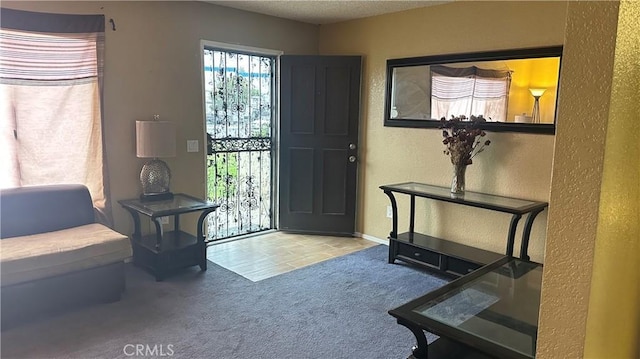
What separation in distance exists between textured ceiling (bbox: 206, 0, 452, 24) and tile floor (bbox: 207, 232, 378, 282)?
240cm

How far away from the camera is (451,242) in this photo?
411 centimetres

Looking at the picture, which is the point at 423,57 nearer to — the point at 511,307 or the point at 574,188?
the point at 511,307

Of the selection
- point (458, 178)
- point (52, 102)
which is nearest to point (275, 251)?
point (458, 178)

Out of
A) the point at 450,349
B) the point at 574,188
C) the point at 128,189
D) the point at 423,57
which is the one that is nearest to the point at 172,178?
the point at 128,189

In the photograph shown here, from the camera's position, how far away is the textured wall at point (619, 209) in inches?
43.8

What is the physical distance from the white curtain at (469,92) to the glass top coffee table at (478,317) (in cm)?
181

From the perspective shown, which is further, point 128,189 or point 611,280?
point 128,189

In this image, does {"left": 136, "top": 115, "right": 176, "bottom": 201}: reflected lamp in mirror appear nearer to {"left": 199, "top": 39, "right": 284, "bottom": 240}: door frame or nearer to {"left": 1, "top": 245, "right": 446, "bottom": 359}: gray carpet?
{"left": 199, "top": 39, "right": 284, "bottom": 240}: door frame

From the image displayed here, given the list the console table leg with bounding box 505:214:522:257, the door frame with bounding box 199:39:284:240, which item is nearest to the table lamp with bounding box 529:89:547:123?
the console table leg with bounding box 505:214:522:257

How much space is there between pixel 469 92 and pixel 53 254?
3.47 m

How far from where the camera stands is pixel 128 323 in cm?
283

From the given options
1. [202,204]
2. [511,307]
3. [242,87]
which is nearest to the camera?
[511,307]

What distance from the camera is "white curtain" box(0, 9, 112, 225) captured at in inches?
128

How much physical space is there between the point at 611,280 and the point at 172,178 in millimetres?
3732
